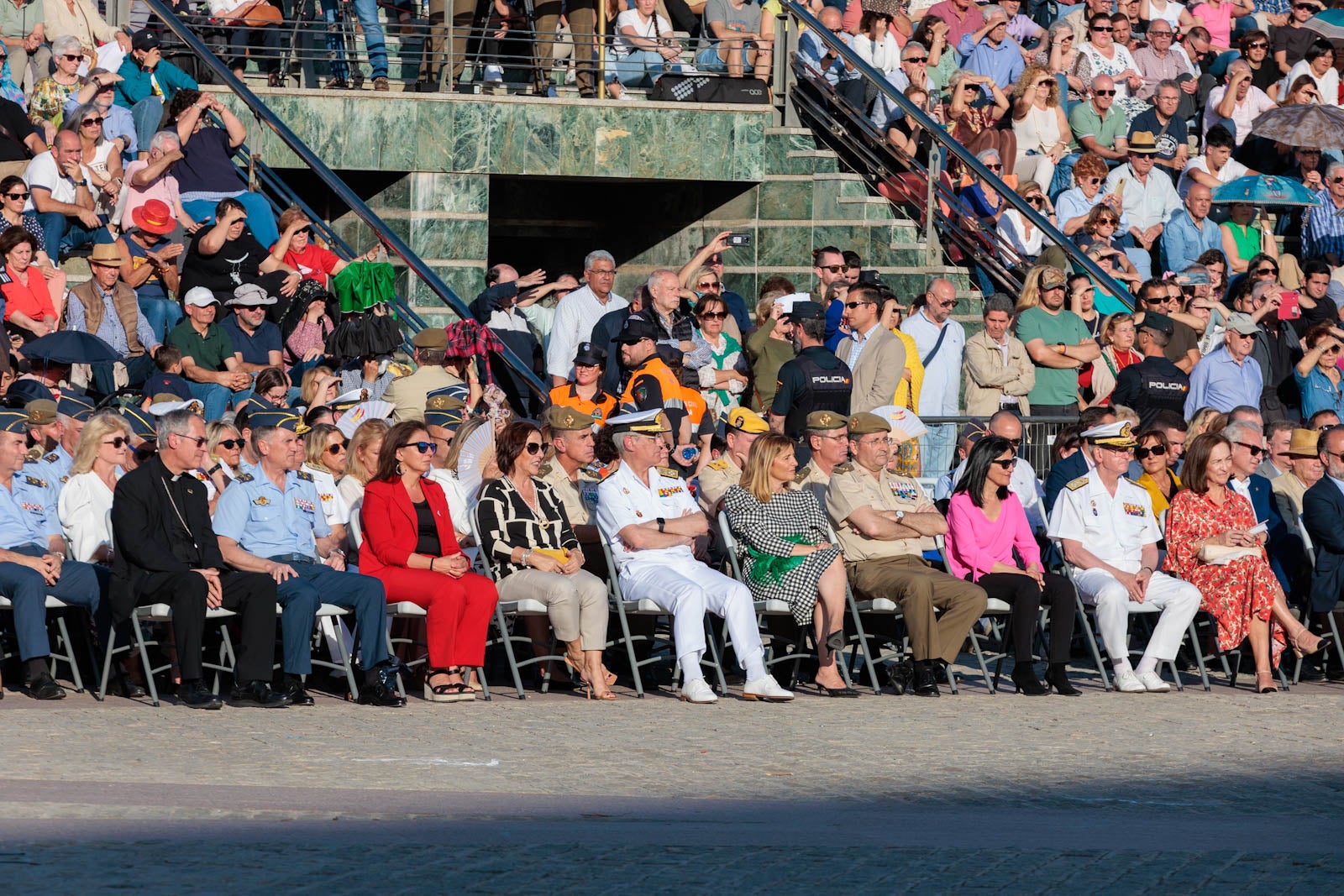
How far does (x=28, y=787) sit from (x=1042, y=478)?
8.29 meters

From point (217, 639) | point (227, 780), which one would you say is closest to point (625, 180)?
point (217, 639)

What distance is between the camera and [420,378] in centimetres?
1480

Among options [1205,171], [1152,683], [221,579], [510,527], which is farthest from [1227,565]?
[1205,171]

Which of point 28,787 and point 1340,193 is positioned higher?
point 1340,193

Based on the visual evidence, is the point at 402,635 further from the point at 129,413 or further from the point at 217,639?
the point at 129,413

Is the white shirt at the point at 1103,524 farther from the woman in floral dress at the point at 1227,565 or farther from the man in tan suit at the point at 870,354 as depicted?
the man in tan suit at the point at 870,354

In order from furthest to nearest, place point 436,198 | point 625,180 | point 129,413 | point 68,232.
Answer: point 625,180, point 436,198, point 68,232, point 129,413

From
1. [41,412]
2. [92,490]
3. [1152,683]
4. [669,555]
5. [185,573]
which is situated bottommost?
[1152,683]

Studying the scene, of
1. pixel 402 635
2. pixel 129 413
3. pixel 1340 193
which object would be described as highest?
pixel 1340 193

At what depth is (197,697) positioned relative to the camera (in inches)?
428

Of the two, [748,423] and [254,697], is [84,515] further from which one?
[748,423]

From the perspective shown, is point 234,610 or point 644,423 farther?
point 644,423

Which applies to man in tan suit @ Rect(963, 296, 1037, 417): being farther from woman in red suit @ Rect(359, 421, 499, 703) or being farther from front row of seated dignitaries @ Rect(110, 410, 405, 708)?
front row of seated dignitaries @ Rect(110, 410, 405, 708)

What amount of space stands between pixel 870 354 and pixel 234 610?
553 cm
